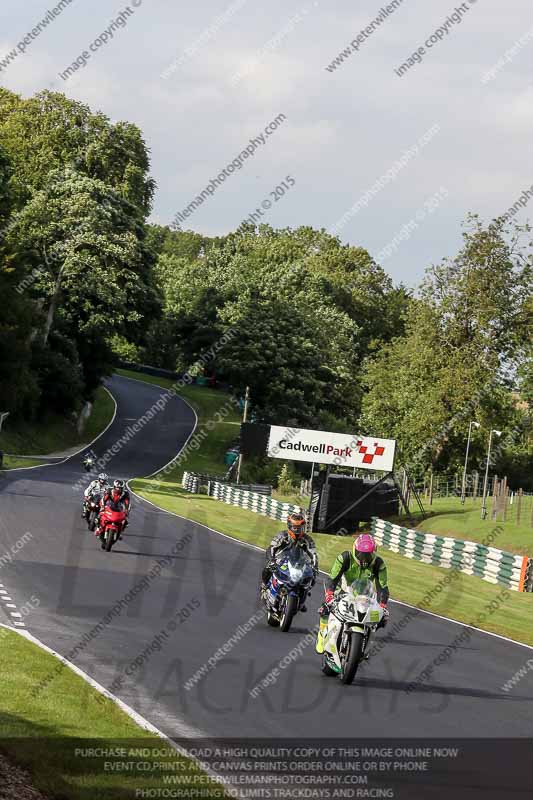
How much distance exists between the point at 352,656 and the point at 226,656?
223 centimetres

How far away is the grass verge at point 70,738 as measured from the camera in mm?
8180

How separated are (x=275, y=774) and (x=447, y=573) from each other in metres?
27.5

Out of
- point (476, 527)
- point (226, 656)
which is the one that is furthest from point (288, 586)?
point (476, 527)

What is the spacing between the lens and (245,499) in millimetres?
56031

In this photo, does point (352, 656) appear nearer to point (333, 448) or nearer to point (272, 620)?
point (272, 620)

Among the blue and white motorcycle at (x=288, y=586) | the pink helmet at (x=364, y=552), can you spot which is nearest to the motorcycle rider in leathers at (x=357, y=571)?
the pink helmet at (x=364, y=552)

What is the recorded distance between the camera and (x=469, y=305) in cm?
6606

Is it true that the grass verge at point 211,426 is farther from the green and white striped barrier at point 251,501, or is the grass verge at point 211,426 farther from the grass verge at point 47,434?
the green and white striped barrier at point 251,501

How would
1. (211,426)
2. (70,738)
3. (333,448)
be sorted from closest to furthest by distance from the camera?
(70,738), (333,448), (211,426)

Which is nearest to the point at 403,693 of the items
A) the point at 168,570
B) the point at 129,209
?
the point at 168,570

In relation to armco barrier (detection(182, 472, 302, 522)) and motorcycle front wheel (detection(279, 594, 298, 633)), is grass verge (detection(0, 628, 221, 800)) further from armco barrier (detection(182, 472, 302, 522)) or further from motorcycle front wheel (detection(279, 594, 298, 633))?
armco barrier (detection(182, 472, 302, 522))

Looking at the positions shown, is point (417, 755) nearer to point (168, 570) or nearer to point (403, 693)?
point (403, 693)

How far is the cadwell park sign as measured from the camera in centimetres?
4972

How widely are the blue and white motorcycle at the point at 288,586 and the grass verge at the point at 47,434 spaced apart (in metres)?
53.5
